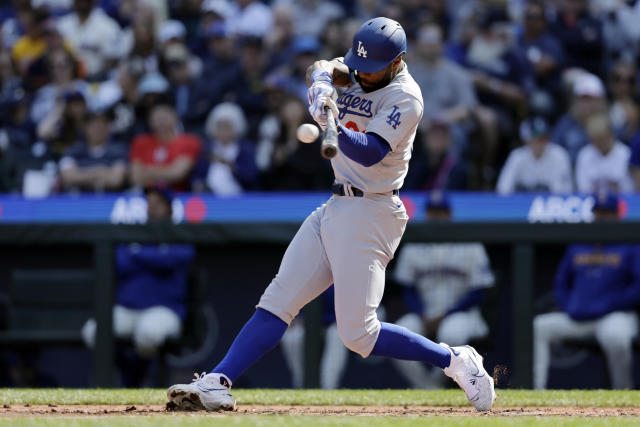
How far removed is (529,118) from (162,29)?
3.84 m

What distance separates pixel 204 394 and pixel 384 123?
1.33 meters

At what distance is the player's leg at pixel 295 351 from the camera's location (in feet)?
21.3

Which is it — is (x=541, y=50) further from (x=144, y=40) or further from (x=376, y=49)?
(x=376, y=49)

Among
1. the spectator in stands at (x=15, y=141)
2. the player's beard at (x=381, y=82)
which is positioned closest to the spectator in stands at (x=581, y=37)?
the spectator in stands at (x=15, y=141)

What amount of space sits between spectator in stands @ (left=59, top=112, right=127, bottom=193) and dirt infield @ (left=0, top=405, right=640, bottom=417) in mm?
4049

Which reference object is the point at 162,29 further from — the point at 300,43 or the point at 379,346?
the point at 379,346

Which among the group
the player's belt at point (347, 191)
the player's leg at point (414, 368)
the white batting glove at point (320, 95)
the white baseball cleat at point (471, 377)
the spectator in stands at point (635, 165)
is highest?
the white batting glove at point (320, 95)

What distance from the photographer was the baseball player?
13.3 feet

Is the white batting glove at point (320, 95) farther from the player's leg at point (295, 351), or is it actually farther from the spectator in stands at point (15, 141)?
the spectator in stands at point (15, 141)

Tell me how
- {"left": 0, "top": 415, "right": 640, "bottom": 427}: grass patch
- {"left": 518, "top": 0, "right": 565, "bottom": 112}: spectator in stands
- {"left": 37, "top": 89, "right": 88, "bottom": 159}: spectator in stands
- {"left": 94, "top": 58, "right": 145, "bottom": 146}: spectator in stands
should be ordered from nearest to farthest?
{"left": 0, "top": 415, "right": 640, "bottom": 427}: grass patch < {"left": 518, "top": 0, "right": 565, "bottom": 112}: spectator in stands < {"left": 94, "top": 58, "right": 145, "bottom": 146}: spectator in stands < {"left": 37, "top": 89, "right": 88, "bottom": 159}: spectator in stands

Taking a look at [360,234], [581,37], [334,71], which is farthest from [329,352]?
[581,37]

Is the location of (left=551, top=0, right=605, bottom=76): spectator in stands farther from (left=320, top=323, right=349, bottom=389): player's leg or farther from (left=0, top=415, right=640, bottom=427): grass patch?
(left=0, top=415, right=640, bottom=427): grass patch

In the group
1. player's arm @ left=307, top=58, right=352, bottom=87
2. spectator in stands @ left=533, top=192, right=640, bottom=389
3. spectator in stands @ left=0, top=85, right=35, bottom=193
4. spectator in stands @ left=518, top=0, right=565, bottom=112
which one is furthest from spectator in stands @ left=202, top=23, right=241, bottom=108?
player's arm @ left=307, top=58, right=352, bottom=87

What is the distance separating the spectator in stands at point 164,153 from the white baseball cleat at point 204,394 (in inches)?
164
